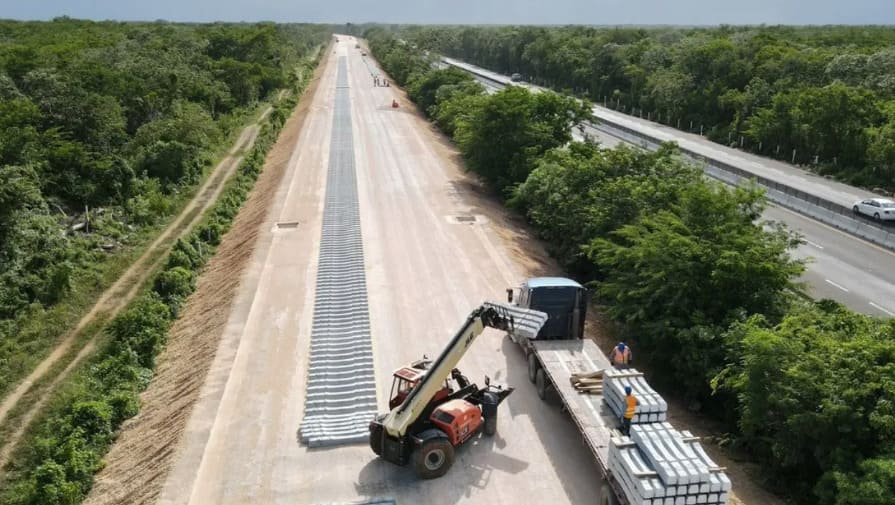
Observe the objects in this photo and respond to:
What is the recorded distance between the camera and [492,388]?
59.7ft

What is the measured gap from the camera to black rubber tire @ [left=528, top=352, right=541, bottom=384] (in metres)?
20.6

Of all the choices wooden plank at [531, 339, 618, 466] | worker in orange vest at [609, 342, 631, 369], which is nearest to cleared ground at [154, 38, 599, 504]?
wooden plank at [531, 339, 618, 466]

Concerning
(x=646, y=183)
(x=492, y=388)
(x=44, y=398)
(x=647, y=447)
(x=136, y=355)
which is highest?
(x=646, y=183)

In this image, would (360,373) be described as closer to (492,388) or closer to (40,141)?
(492,388)

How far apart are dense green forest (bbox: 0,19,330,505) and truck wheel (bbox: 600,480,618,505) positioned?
12954 mm

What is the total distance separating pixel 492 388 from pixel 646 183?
13295 millimetres

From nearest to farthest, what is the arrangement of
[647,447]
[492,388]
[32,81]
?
[647,447]
[492,388]
[32,81]

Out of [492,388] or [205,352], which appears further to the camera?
[205,352]

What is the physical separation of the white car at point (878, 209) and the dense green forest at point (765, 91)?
8872mm

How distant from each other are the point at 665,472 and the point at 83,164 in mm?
39717

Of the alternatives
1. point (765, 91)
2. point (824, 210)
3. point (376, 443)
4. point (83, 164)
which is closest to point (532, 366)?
point (376, 443)

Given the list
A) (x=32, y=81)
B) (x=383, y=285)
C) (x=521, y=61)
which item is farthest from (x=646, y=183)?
(x=521, y=61)

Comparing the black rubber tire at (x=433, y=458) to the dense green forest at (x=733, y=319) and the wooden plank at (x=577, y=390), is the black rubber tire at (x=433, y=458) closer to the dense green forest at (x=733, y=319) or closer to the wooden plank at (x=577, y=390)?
the wooden plank at (x=577, y=390)

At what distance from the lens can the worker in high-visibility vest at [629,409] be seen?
15555 mm
